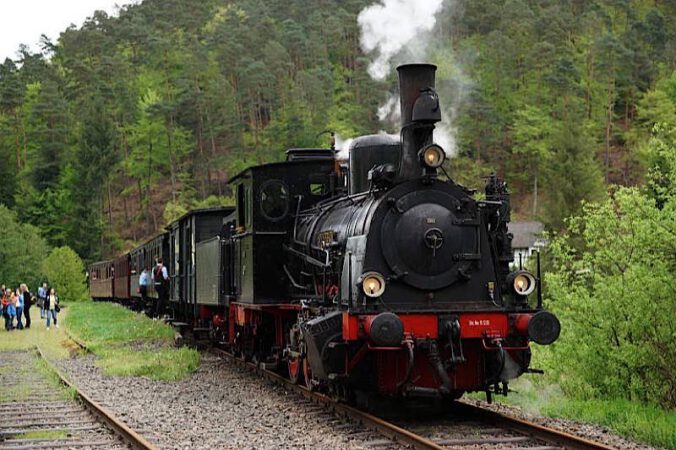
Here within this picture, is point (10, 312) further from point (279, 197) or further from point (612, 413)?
point (612, 413)

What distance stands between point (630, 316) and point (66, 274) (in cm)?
4951

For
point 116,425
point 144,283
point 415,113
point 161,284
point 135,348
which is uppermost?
point 415,113

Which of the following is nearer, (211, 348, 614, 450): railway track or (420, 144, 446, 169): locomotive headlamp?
(211, 348, 614, 450): railway track

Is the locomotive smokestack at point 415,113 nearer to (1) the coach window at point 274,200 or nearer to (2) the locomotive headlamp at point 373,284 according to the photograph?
(2) the locomotive headlamp at point 373,284

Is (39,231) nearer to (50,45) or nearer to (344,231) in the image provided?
(50,45)

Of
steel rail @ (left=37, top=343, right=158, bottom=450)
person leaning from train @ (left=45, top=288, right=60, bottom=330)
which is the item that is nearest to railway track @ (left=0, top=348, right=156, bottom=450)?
steel rail @ (left=37, top=343, right=158, bottom=450)

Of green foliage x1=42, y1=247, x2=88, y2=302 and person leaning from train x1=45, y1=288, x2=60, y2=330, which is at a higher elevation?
green foliage x1=42, y1=247, x2=88, y2=302

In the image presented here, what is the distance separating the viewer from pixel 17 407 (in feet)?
36.6

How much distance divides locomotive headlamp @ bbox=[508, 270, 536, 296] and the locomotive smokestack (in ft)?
5.11

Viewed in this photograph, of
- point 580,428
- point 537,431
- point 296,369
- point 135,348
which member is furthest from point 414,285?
point 135,348

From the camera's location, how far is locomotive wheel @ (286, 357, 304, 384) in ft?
39.4

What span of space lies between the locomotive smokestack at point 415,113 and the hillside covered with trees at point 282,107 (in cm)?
4183

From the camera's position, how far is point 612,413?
980 centimetres

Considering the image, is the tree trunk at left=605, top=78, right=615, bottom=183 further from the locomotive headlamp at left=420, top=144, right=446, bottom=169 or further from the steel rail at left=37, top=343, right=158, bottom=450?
the locomotive headlamp at left=420, top=144, right=446, bottom=169
